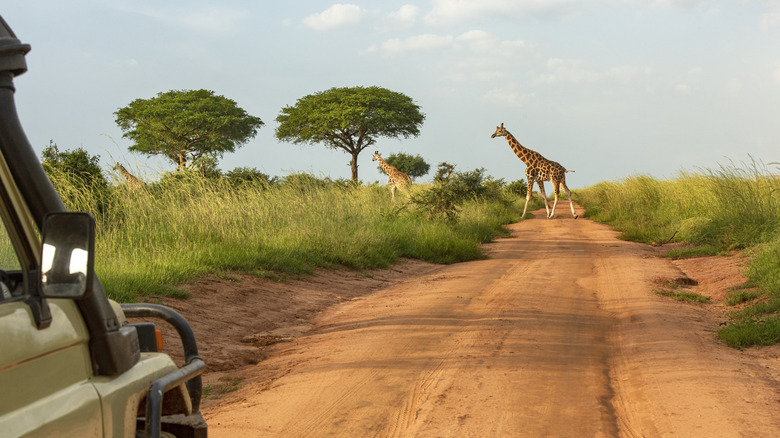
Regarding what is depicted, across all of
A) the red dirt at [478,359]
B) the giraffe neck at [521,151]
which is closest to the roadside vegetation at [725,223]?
the red dirt at [478,359]

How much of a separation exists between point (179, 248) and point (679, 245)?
404 inches

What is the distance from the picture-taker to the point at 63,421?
5.59ft

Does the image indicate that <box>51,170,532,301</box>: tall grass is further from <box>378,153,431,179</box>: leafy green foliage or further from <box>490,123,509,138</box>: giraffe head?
<box>378,153,431,179</box>: leafy green foliage

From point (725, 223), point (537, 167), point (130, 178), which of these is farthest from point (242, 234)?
point (537, 167)

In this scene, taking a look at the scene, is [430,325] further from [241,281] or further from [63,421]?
[63,421]

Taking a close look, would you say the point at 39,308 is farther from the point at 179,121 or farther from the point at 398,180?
the point at 179,121

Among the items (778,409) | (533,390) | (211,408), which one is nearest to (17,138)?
(211,408)

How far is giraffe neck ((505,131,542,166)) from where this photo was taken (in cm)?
2623

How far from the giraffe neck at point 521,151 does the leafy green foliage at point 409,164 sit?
79.9 feet

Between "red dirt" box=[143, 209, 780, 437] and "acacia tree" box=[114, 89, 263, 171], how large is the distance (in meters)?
27.7

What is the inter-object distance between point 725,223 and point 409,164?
125ft

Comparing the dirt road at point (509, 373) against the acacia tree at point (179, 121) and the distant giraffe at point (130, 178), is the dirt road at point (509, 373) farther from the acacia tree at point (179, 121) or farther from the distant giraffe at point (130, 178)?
the acacia tree at point (179, 121)

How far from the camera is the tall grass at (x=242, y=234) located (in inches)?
335

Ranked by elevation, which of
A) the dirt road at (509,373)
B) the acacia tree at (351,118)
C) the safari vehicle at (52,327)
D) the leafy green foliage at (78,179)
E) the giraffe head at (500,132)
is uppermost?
the acacia tree at (351,118)
